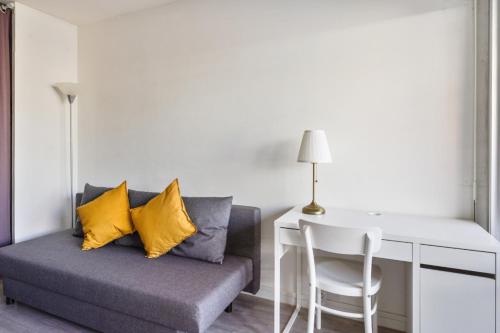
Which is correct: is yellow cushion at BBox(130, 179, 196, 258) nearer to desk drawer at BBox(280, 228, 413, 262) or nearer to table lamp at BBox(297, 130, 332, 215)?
table lamp at BBox(297, 130, 332, 215)

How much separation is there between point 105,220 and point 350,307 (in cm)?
196

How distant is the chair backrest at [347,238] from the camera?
1495 millimetres

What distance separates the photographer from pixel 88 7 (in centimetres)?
285

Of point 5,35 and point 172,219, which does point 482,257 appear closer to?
point 172,219

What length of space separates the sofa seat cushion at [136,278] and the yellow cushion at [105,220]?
0.09m

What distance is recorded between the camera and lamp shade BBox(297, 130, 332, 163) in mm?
1959

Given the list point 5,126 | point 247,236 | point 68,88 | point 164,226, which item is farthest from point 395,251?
point 5,126

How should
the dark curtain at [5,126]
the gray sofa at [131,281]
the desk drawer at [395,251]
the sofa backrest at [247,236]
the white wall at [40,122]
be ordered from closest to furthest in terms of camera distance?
the desk drawer at [395,251], the gray sofa at [131,281], the sofa backrest at [247,236], the dark curtain at [5,126], the white wall at [40,122]

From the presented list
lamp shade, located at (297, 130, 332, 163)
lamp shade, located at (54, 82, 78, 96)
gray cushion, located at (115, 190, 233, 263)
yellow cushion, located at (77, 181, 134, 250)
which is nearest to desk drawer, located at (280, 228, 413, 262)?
lamp shade, located at (297, 130, 332, 163)

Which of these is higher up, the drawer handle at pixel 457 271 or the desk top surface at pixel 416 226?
the desk top surface at pixel 416 226

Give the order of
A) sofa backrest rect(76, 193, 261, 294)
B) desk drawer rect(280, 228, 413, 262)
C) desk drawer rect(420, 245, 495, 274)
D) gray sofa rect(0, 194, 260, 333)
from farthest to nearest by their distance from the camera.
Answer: sofa backrest rect(76, 193, 261, 294) < gray sofa rect(0, 194, 260, 333) < desk drawer rect(280, 228, 413, 262) < desk drawer rect(420, 245, 495, 274)

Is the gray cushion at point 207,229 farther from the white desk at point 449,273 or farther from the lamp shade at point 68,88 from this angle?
the lamp shade at point 68,88

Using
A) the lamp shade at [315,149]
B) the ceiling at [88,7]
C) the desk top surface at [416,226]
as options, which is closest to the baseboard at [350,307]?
the desk top surface at [416,226]

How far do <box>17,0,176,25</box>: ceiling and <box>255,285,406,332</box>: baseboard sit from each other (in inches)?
105
